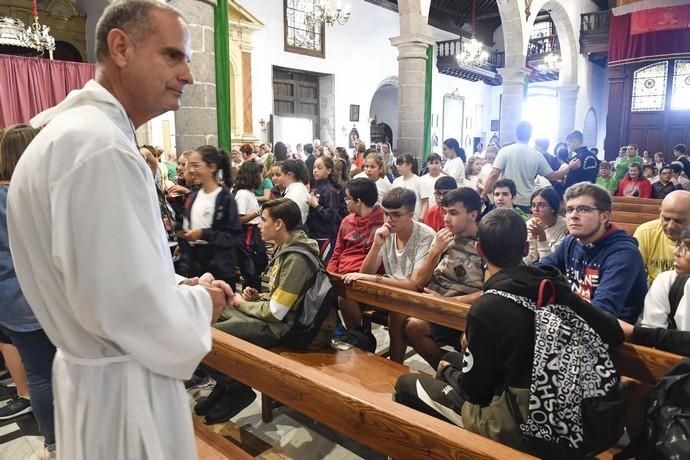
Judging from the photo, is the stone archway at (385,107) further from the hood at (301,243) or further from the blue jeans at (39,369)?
the blue jeans at (39,369)

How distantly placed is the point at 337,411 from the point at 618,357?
1.14m

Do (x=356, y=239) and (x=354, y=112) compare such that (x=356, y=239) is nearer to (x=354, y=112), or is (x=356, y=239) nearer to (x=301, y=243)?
(x=301, y=243)

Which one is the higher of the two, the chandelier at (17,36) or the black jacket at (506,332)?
the chandelier at (17,36)

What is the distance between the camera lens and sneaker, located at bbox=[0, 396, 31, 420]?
3.04 meters

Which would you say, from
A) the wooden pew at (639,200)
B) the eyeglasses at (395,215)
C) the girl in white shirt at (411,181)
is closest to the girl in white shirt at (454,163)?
the girl in white shirt at (411,181)

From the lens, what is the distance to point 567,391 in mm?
1593

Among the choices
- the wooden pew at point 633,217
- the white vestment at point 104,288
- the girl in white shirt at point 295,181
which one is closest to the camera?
the white vestment at point 104,288

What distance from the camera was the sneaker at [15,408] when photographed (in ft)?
9.98

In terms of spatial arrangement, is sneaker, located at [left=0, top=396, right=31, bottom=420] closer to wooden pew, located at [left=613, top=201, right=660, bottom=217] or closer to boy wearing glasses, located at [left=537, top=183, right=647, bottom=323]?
boy wearing glasses, located at [left=537, top=183, right=647, bottom=323]

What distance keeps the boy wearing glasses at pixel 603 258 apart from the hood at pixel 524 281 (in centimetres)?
88

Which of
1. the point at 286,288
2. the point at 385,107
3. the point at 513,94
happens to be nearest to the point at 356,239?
the point at 286,288

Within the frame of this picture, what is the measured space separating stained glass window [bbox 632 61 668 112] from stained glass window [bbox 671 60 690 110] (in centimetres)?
26

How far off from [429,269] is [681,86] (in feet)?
54.2

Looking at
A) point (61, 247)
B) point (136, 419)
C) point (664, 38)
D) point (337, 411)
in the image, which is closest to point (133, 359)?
point (136, 419)
